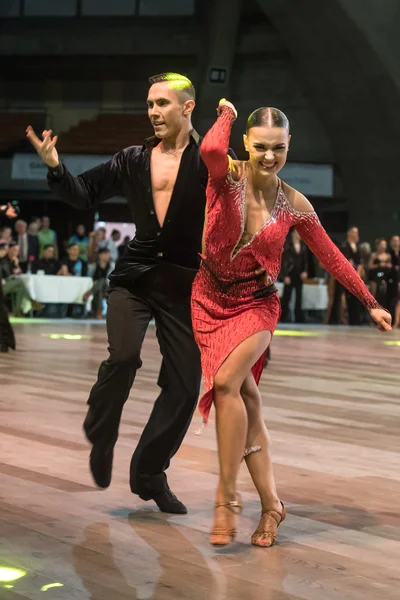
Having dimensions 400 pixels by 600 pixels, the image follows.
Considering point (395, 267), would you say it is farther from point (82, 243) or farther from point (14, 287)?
point (14, 287)

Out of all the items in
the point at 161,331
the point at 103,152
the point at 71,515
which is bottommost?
the point at 71,515

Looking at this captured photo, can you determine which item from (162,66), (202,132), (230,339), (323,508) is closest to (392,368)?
(323,508)

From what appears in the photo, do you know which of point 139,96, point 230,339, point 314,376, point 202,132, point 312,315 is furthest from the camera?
point 139,96

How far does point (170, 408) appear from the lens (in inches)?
178

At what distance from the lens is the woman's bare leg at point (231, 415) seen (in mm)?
3916

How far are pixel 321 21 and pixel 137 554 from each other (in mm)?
22269

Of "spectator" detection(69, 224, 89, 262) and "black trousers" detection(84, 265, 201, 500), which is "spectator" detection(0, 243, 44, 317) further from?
"black trousers" detection(84, 265, 201, 500)

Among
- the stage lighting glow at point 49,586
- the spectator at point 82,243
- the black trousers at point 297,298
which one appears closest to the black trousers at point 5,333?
the stage lighting glow at point 49,586

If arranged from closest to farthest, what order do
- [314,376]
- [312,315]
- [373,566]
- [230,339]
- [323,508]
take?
[373,566]
[230,339]
[323,508]
[314,376]
[312,315]

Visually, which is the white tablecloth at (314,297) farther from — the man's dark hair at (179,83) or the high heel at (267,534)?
the high heel at (267,534)

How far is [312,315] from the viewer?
23.5m

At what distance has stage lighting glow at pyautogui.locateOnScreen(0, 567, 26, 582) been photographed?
11.1 feet

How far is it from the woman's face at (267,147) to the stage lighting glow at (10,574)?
1.62 meters

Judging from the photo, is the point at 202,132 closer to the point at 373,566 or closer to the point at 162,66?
the point at 162,66
